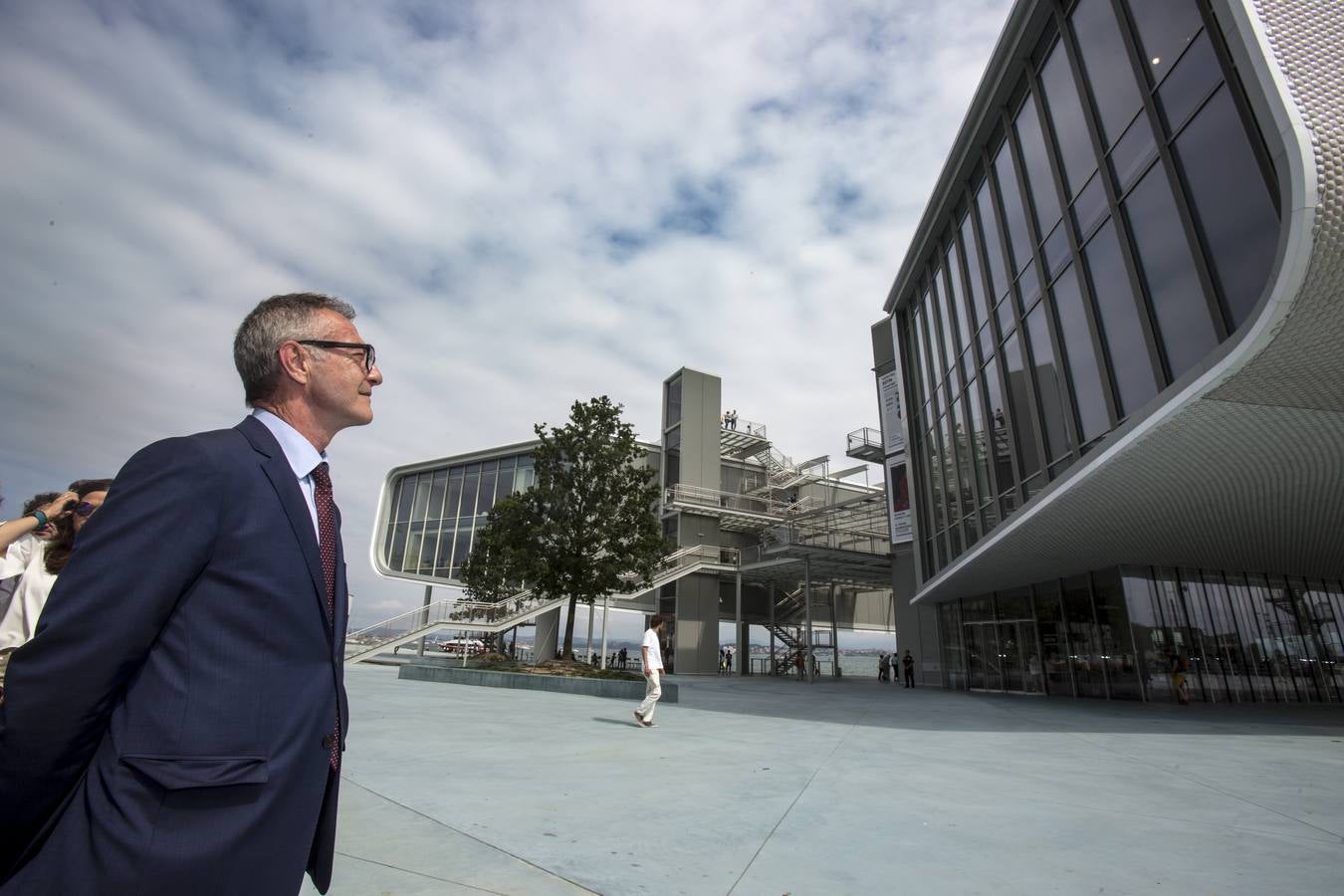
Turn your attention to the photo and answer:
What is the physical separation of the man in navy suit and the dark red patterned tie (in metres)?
0.04

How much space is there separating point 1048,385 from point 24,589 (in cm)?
1496

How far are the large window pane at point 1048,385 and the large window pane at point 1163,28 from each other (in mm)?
4635

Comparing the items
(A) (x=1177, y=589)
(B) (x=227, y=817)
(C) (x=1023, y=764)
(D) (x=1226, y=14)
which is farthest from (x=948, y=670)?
(B) (x=227, y=817)

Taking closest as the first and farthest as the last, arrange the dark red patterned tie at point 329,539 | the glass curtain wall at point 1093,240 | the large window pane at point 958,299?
the dark red patterned tie at point 329,539, the glass curtain wall at point 1093,240, the large window pane at point 958,299

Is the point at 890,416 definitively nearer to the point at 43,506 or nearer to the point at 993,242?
the point at 993,242

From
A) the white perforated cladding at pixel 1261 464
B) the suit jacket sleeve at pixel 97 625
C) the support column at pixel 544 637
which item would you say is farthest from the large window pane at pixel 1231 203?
the support column at pixel 544 637

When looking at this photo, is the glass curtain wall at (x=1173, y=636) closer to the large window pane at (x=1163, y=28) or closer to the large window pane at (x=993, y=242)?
the large window pane at (x=993, y=242)

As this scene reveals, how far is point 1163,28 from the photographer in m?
9.59

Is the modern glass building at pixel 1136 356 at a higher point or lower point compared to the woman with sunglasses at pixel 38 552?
higher

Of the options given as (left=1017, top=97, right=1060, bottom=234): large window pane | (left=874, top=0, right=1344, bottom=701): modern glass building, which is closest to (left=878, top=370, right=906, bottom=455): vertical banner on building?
Answer: (left=874, top=0, right=1344, bottom=701): modern glass building

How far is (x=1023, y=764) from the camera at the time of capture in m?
7.27

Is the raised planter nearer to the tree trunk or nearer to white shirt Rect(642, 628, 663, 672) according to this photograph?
the tree trunk

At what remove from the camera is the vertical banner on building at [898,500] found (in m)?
26.5

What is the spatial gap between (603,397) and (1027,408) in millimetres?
12437
